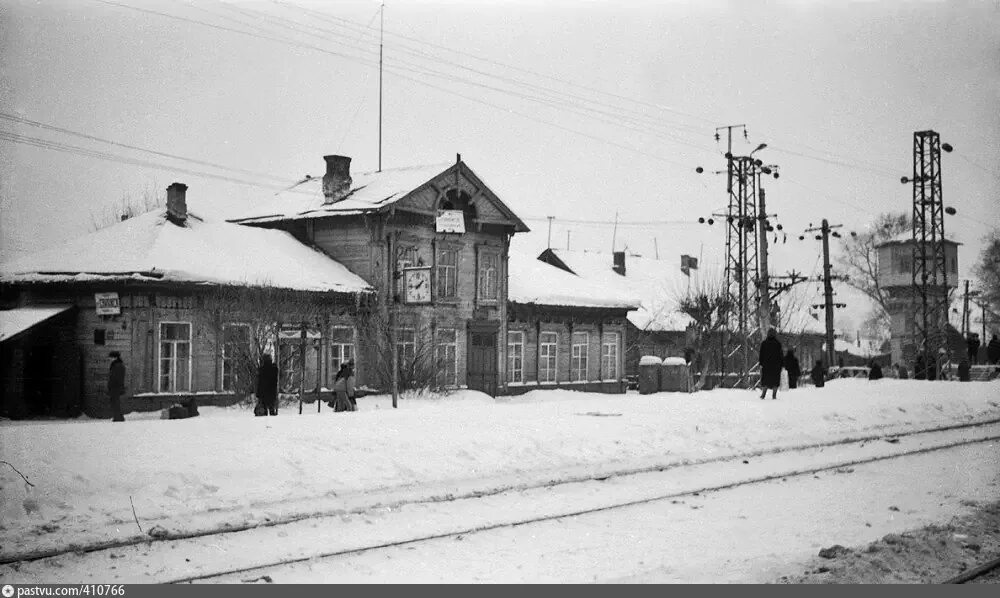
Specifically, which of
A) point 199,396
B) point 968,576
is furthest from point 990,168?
point 199,396

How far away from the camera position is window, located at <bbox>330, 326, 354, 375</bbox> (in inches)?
1383

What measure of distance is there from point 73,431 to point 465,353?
25.8 meters

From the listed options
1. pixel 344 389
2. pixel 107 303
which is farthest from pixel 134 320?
pixel 344 389

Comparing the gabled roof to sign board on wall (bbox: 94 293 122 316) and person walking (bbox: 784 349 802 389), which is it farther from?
person walking (bbox: 784 349 802 389)

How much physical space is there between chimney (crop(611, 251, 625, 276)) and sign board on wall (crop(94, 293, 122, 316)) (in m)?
49.3

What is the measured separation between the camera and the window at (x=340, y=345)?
35.1 m

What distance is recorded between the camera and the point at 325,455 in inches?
599

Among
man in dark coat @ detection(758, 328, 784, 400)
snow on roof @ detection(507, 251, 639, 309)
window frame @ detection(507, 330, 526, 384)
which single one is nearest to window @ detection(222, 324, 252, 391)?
window frame @ detection(507, 330, 526, 384)

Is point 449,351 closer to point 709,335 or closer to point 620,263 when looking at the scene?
point 709,335

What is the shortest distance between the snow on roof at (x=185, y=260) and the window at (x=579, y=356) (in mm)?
12095

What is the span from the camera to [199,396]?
31.0 metres

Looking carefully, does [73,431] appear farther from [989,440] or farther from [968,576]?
[989,440]

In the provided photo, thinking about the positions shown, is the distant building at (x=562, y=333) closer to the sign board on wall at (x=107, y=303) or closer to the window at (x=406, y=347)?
the window at (x=406, y=347)

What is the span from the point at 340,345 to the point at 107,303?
835cm
